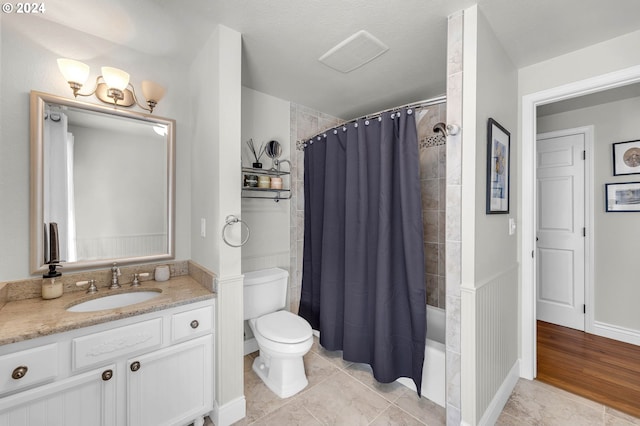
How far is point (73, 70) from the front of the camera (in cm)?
144

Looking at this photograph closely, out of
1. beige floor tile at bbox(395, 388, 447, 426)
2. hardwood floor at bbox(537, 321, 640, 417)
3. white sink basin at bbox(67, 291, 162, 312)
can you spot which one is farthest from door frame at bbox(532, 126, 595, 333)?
white sink basin at bbox(67, 291, 162, 312)

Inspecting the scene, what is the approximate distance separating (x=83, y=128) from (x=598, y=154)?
14.7ft

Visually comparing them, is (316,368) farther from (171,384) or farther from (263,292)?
(171,384)

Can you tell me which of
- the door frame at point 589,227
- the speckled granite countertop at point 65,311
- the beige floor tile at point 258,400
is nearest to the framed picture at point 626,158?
the door frame at point 589,227

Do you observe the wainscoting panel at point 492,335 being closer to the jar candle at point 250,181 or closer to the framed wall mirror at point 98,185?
the jar candle at point 250,181

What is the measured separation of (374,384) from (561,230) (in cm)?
274

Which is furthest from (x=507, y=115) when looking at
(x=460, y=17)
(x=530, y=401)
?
(x=530, y=401)

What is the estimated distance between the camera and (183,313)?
1.46 m

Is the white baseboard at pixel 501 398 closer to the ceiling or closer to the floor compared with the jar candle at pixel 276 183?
closer to the floor

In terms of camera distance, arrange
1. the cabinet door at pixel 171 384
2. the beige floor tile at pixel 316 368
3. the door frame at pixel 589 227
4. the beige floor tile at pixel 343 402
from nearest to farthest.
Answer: the cabinet door at pixel 171 384 < the beige floor tile at pixel 343 402 < the beige floor tile at pixel 316 368 < the door frame at pixel 589 227

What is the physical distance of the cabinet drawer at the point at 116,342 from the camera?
1175 millimetres

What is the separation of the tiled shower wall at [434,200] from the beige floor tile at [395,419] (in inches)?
43.9

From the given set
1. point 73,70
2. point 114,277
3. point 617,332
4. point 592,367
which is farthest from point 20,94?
point 617,332

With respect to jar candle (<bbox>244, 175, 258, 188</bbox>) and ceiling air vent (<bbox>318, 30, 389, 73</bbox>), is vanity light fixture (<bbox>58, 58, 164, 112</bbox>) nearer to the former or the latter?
jar candle (<bbox>244, 175, 258, 188</bbox>)
